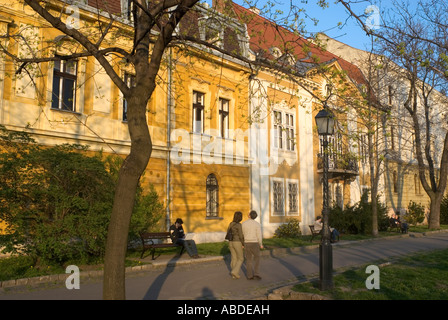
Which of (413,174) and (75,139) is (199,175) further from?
(413,174)

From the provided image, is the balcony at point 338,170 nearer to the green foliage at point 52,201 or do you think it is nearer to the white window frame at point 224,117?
the white window frame at point 224,117

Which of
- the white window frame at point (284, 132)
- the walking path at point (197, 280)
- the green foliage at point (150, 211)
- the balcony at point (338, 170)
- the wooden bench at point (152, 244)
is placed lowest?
the walking path at point (197, 280)

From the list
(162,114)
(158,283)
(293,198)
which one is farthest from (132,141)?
(293,198)

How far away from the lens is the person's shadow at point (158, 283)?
8.36 meters

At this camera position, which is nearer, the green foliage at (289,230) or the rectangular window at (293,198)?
the green foliage at (289,230)

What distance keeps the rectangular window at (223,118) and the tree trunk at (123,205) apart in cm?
1521

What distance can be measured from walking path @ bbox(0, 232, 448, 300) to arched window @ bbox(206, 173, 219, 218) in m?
5.05

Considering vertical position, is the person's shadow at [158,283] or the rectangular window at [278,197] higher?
the rectangular window at [278,197]

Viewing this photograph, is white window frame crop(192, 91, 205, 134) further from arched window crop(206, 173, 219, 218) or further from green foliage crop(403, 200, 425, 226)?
green foliage crop(403, 200, 425, 226)

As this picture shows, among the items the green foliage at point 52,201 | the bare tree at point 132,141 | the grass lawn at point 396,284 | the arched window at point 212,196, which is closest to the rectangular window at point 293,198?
the arched window at point 212,196

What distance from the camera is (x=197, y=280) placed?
34.4ft

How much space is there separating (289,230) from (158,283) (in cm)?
1420
